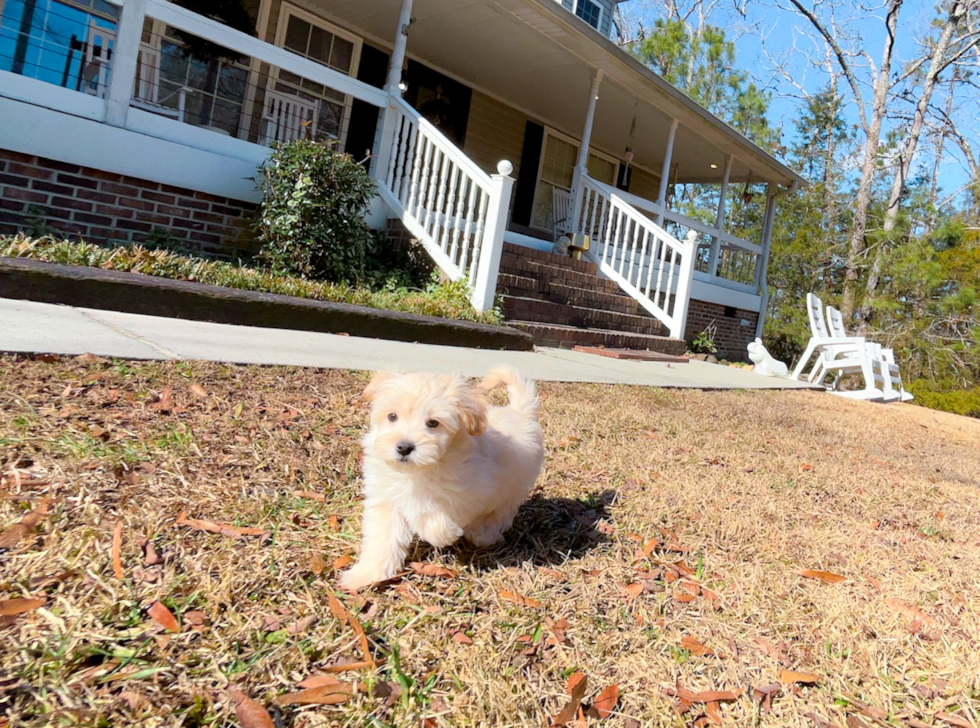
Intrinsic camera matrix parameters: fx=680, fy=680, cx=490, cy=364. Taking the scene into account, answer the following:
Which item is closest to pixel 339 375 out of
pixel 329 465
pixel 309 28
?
pixel 329 465

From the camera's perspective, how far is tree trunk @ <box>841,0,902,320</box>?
18891 mm

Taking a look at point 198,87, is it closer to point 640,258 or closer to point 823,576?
point 640,258

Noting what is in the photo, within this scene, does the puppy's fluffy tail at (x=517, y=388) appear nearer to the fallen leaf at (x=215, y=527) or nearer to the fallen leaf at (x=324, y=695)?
the fallen leaf at (x=215, y=527)

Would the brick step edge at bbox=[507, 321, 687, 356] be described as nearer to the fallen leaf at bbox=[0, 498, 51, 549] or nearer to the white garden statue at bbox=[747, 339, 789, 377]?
the white garden statue at bbox=[747, 339, 789, 377]

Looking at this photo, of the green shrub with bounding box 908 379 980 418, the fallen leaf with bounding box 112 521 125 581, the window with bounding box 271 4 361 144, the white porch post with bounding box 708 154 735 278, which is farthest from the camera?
the white porch post with bounding box 708 154 735 278

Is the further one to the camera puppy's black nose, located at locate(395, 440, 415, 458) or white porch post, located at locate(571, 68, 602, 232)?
white porch post, located at locate(571, 68, 602, 232)

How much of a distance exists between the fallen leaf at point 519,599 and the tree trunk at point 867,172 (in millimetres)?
19583

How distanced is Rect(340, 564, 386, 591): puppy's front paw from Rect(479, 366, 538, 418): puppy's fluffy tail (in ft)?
2.54

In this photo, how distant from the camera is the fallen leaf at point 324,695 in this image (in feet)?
4.44

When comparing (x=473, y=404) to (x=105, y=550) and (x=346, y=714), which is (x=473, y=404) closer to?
(x=346, y=714)

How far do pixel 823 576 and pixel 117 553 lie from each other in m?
2.26

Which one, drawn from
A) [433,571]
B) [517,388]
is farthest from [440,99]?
[433,571]

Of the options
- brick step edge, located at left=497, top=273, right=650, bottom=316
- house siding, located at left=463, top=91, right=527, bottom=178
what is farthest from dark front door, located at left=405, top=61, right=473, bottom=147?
brick step edge, located at left=497, top=273, right=650, bottom=316

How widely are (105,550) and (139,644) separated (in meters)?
0.41
